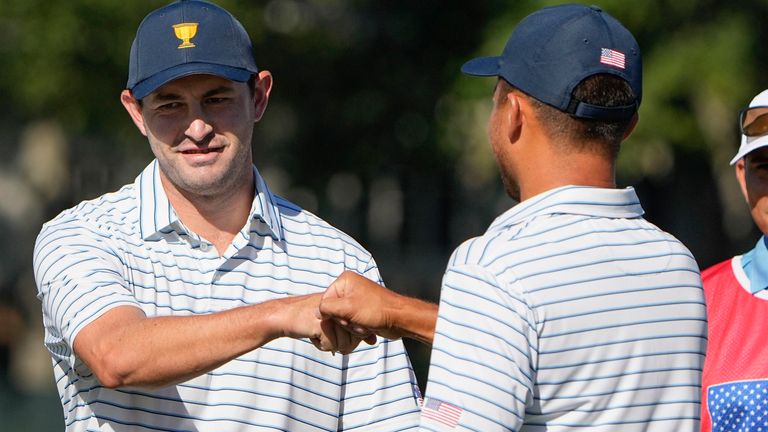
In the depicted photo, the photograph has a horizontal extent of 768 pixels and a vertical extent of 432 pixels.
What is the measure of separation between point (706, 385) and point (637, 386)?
1302 millimetres

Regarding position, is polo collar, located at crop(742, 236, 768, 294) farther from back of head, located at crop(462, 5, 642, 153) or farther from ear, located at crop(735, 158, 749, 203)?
back of head, located at crop(462, 5, 642, 153)

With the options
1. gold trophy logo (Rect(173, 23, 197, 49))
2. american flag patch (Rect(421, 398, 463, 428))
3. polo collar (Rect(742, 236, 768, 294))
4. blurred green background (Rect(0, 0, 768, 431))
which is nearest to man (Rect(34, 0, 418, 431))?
Result: gold trophy logo (Rect(173, 23, 197, 49))

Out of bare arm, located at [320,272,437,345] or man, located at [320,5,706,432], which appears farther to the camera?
bare arm, located at [320,272,437,345]

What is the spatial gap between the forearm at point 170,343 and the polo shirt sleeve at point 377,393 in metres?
0.55

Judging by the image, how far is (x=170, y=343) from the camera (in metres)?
3.44

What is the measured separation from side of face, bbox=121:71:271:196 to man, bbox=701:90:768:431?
1.56m

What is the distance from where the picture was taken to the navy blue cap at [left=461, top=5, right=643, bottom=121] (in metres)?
3.15

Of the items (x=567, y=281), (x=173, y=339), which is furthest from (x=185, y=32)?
(x=567, y=281)

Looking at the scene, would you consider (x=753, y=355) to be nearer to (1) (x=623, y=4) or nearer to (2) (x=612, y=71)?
(2) (x=612, y=71)

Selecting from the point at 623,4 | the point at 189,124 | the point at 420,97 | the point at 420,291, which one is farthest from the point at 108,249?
the point at 420,291

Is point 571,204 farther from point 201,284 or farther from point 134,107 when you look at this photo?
point 134,107

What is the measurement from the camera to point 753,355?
4.23 m

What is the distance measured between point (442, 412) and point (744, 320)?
167cm

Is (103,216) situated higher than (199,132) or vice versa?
(199,132)
